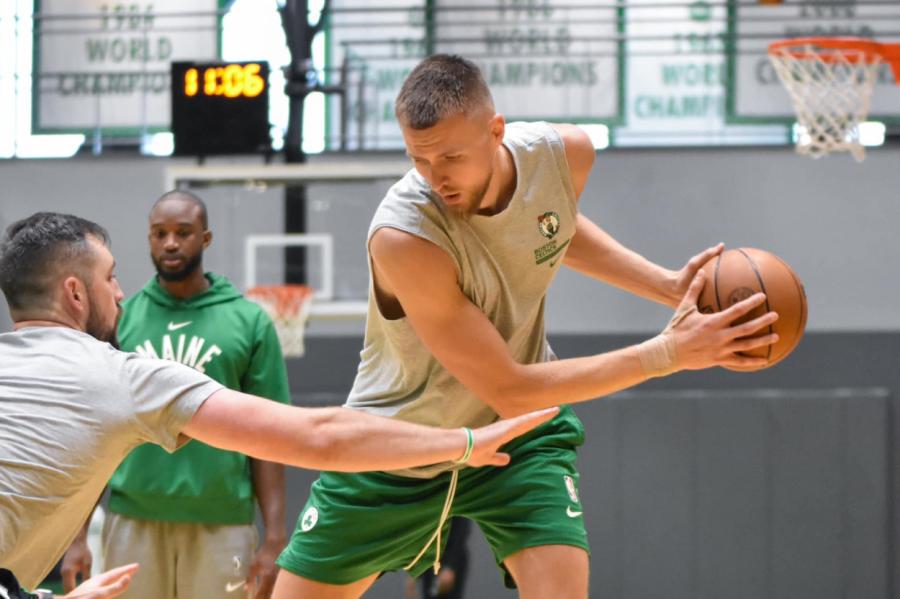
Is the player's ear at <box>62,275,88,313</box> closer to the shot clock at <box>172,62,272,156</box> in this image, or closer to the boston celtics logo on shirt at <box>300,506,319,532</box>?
the boston celtics logo on shirt at <box>300,506,319,532</box>

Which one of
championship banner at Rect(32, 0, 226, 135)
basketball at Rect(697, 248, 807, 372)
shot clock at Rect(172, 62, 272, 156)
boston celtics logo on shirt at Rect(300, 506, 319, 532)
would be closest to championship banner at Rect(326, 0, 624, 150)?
championship banner at Rect(32, 0, 226, 135)

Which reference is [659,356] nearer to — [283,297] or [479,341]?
[479,341]

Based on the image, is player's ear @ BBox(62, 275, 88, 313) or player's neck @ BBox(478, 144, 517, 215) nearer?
player's ear @ BBox(62, 275, 88, 313)

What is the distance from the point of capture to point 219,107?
26.8 ft

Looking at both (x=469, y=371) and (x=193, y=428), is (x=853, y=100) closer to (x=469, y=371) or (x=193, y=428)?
(x=469, y=371)

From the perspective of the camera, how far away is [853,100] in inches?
331

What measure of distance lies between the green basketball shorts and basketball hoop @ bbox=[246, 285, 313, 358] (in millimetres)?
4830

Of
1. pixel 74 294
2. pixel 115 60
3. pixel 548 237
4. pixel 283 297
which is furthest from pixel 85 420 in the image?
pixel 115 60

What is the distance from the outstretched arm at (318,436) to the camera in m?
2.68

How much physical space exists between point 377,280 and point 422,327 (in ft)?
0.79

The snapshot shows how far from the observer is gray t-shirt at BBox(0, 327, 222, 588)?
2609 mm

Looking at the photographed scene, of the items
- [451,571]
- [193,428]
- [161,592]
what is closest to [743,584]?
[451,571]

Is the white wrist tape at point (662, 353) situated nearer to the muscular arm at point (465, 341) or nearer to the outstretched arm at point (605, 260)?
the muscular arm at point (465, 341)

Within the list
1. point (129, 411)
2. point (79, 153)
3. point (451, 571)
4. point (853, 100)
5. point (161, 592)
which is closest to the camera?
point (129, 411)
